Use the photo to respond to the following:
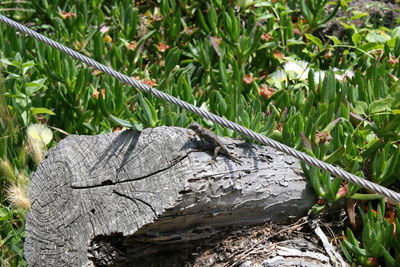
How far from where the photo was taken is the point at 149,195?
2.24 m

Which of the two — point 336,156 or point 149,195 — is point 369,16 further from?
point 149,195

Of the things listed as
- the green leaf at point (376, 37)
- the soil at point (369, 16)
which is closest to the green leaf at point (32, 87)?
the green leaf at point (376, 37)

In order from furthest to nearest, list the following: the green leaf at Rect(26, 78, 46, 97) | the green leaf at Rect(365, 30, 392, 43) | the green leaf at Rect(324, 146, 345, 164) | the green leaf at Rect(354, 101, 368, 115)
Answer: the green leaf at Rect(365, 30, 392, 43) → the green leaf at Rect(26, 78, 46, 97) → the green leaf at Rect(354, 101, 368, 115) → the green leaf at Rect(324, 146, 345, 164)

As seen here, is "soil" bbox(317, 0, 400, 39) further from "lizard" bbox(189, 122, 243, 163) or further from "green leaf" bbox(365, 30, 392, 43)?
"lizard" bbox(189, 122, 243, 163)

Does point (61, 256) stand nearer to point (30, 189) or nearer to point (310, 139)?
point (30, 189)

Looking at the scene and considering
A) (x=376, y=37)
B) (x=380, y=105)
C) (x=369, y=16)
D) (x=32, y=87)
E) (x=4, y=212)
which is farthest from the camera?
(x=369, y=16)

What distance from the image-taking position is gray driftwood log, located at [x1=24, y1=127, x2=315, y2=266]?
2232mm

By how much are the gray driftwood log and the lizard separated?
0.03 metres

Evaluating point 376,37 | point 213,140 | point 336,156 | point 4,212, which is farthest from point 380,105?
point 4,212

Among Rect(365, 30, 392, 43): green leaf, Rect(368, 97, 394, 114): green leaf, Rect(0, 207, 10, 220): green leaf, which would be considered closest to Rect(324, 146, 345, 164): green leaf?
Rect(368, 97, 394, 114): green leaf

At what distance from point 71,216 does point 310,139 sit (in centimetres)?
100

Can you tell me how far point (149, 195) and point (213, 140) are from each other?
12.0 inches

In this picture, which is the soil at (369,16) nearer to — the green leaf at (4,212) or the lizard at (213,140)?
the lizard at (213,140)

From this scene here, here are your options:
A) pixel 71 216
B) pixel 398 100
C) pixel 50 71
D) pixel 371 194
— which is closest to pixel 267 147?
pixel 371 194
